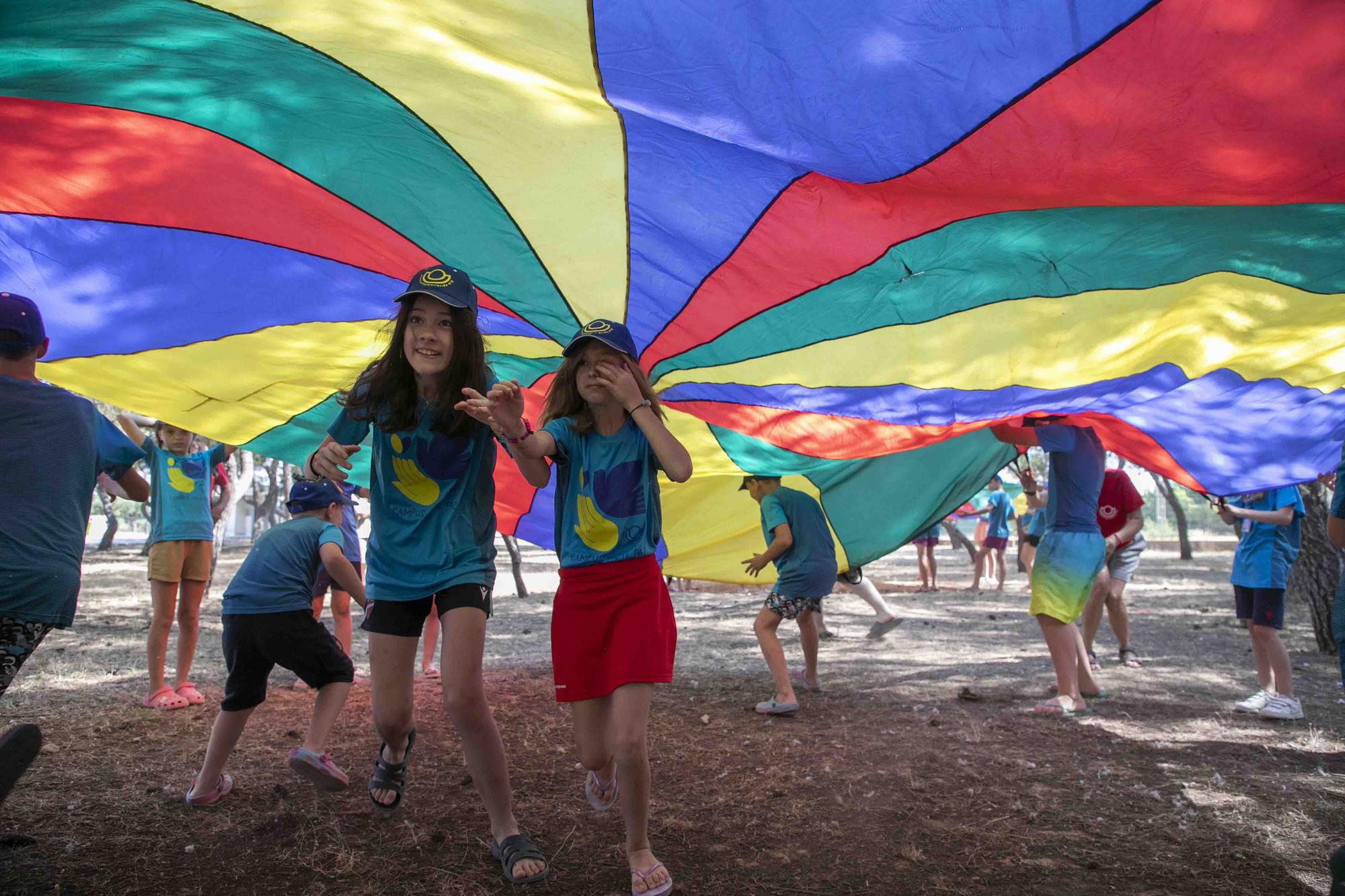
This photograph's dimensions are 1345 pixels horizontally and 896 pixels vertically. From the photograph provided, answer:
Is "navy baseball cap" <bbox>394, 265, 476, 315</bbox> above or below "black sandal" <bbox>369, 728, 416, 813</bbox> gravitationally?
above

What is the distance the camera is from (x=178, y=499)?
15.9 feet

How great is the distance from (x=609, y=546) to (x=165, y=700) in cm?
335

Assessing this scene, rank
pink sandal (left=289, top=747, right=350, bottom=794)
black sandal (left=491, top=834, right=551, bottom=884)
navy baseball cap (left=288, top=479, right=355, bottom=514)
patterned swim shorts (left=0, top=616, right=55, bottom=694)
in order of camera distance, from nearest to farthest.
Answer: patterned swim shorts (left=0, top=616, right=55, bottom=694)
black sandal (left=491, top=834, right=551, bottom=884)
pink sandal (left=289, top=747, right=350, bottom=794)
navy baseball cap (left=288, top=479, right=355, bottom=514)

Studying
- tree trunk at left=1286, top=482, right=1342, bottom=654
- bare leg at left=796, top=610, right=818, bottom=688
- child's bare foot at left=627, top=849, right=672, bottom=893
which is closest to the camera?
child's bare foot at left=627, top=849, right=672, bottom=893

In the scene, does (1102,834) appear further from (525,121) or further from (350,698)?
(350,698)

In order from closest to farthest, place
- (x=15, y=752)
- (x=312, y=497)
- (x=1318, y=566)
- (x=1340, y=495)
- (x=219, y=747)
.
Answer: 1. (x=15, y=752)
2. (x=1340, y=495)
3. (x=219, y=747)
4. (x=312, y=497)
5. (x=1318, y=566)

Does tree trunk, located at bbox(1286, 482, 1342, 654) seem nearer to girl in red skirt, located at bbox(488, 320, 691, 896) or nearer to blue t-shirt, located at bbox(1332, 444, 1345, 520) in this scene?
blue t-shirt, located at bbox(1332, 444, 1345, 520)

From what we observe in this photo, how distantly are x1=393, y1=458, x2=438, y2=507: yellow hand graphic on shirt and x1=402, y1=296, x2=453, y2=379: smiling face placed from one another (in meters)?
0.28

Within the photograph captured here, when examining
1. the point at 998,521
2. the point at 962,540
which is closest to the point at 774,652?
the point at 998,521

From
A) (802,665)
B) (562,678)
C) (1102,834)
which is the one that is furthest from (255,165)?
(802,665)

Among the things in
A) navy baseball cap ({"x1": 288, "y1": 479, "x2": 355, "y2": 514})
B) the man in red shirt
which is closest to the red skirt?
navy baseball cap ({"x1": 288, "y1": 479, "x2": 355, "y2": 514})

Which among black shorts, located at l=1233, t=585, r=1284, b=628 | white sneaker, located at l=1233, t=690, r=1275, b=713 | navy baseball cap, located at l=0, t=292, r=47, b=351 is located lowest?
white sneaker, located at l=1233, t=690, r=1275, b=713

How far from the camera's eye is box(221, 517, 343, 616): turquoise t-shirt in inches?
127

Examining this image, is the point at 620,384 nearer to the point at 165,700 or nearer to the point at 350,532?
the point at 165,700
